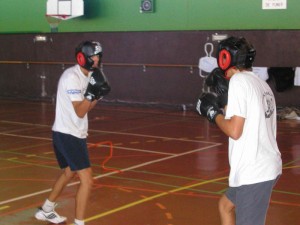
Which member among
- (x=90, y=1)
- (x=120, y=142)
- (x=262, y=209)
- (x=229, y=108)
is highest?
(x=90, y=1)

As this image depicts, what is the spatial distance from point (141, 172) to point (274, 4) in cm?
779

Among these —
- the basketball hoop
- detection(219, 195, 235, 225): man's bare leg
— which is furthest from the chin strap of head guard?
the basketball hoop

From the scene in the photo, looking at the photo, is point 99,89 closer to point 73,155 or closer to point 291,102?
point 73,155

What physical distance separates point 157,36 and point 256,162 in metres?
12.1

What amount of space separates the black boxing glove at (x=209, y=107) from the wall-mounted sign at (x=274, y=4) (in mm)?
10436

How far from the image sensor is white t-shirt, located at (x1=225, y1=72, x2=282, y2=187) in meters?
3.39

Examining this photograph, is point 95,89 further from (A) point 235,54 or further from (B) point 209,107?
(A) point 235,54

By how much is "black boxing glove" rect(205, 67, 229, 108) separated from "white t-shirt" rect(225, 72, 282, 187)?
423 mm

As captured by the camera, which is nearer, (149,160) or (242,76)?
(242,76)

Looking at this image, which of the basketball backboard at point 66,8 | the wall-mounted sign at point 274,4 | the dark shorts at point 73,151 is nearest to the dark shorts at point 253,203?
the dark shorts at point 73,151

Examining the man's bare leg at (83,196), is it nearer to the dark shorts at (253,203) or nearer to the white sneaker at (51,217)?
the white sneaker at (51,217)

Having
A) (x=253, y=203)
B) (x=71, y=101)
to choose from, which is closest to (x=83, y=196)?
(x=71, y=101)

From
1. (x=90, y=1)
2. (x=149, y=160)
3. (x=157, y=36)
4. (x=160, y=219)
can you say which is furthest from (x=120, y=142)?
(x=90, y=1)

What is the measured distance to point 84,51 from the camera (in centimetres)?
495
